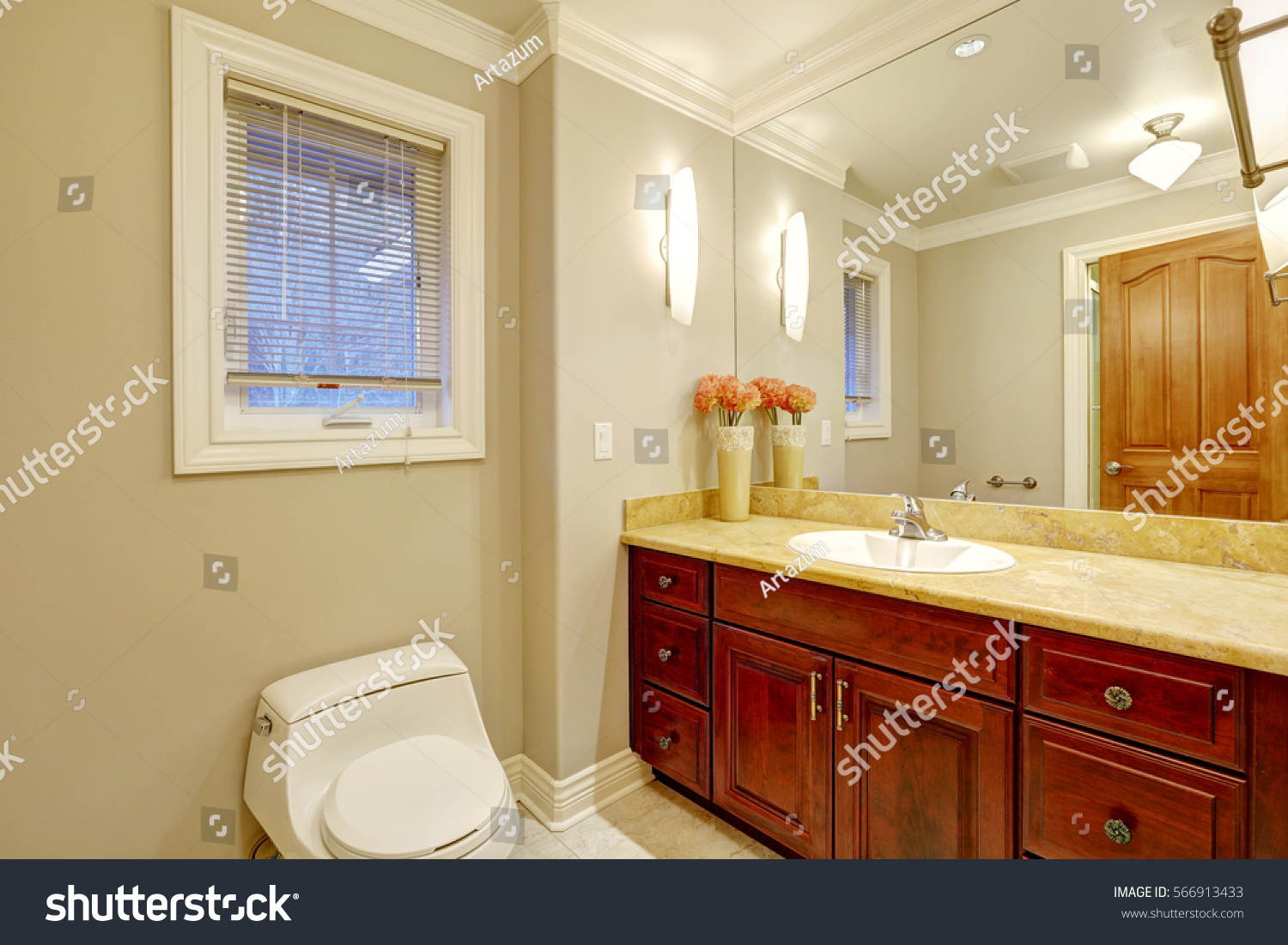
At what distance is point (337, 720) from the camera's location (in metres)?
1.51

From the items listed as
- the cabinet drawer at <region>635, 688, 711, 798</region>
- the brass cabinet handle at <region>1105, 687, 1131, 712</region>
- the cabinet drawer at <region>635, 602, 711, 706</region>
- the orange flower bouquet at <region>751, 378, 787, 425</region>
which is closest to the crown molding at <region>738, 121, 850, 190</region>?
the orange flower bouquet at <region>751, 378, 787, 425</region>

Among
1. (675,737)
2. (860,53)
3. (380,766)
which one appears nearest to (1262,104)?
(860,53)

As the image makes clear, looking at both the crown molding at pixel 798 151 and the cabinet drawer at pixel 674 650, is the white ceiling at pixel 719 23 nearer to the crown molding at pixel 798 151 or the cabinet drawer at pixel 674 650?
the crown molding at pixel 798 151

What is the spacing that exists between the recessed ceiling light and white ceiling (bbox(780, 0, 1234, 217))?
0.7 inches

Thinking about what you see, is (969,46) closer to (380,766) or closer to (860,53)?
(860,53)

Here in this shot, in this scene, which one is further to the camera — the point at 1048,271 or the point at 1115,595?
the point at 1048,271

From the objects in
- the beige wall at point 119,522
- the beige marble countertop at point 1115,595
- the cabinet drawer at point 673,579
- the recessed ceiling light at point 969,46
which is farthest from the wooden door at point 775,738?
the recessed ceiling light at point 969,46

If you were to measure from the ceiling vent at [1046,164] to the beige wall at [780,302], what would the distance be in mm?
557

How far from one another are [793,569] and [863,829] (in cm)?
64

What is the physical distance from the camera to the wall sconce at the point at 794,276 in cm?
226

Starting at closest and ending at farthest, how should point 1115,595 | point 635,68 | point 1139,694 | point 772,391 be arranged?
point 1139,694, point 1115,595, point 635,68, point 772,391

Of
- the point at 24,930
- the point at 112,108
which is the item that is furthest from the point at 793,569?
the point at 112,108

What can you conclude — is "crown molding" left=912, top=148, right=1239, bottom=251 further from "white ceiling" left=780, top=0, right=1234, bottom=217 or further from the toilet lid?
the toilet lid

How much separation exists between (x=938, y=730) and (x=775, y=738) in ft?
1.53
